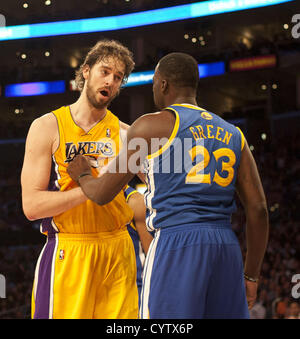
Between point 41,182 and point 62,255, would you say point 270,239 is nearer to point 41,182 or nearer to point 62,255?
point 62,255

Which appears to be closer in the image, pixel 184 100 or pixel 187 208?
pixel 187 208

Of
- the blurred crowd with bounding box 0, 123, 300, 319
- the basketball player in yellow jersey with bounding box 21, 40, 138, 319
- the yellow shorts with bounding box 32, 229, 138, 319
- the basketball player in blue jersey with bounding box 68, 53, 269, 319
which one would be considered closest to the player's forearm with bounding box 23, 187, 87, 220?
the basketball player in yellow jersey with bounding box 21, 40, 138, 319

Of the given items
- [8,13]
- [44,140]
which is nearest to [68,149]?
[44,140]

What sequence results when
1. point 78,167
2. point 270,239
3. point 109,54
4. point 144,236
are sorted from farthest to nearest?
point 270,239 < point 144,236 < point 109,54 < point 78,167

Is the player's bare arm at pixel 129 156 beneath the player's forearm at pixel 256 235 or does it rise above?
above

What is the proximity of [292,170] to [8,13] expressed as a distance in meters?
14.4

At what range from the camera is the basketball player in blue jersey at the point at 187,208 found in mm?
2287

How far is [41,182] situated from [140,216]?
774 mm

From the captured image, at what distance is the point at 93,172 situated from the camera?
2.95 meters

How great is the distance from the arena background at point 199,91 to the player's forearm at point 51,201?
9.60 metres

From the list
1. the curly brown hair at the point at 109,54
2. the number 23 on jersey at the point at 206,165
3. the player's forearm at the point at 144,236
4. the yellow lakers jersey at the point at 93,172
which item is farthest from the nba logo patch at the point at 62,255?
the curly brown hair at the point at 109,54

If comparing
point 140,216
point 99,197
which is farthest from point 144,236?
point 99,197

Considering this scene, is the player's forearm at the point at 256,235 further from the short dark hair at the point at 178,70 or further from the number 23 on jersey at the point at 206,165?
the short dark hair at the point at 178,70
